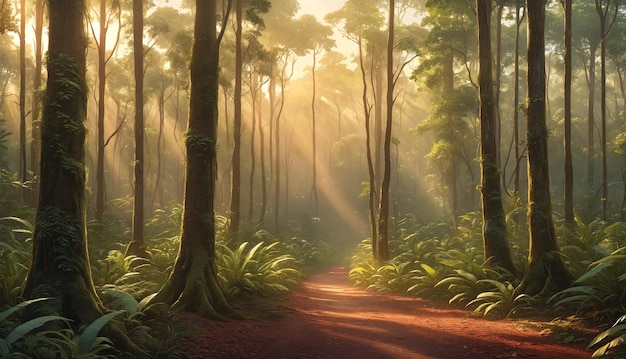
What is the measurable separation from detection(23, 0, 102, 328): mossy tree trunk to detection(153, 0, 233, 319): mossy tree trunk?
90.8 inches

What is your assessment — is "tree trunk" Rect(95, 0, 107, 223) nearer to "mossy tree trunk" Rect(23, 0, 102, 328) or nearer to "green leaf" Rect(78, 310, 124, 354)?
"mossy tree trunk" Rect(23, 0, 102, 328)

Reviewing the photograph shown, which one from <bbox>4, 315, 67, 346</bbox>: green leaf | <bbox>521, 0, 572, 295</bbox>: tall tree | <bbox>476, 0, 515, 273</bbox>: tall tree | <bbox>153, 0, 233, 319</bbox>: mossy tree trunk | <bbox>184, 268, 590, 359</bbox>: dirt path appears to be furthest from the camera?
<bbox>476, 0, 515, 273</bbox>: tall tree

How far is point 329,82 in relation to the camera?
44.8m

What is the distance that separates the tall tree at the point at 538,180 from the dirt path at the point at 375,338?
2.02 meters

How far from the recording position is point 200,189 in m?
8.74

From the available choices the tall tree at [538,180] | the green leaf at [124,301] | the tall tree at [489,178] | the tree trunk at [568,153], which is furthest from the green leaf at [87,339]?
the tree trunk at [568,153]

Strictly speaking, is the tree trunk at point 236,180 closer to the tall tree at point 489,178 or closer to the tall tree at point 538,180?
the tall tree at point 489,178

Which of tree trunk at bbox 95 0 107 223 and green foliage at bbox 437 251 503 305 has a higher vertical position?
tree trunk at bbox 95 0 107 223

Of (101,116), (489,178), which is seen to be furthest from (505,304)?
(101,116)

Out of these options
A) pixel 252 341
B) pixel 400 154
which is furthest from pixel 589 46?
pixel 252 341

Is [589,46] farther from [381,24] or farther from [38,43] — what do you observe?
[38,43]

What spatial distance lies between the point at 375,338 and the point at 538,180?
575 cm

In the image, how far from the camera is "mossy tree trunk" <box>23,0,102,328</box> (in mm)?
5625

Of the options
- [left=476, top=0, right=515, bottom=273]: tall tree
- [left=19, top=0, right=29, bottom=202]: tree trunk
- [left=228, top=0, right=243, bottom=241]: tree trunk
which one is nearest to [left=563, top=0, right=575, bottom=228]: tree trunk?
[left=476, top=0, right=515, bottom=273]: tall tree
